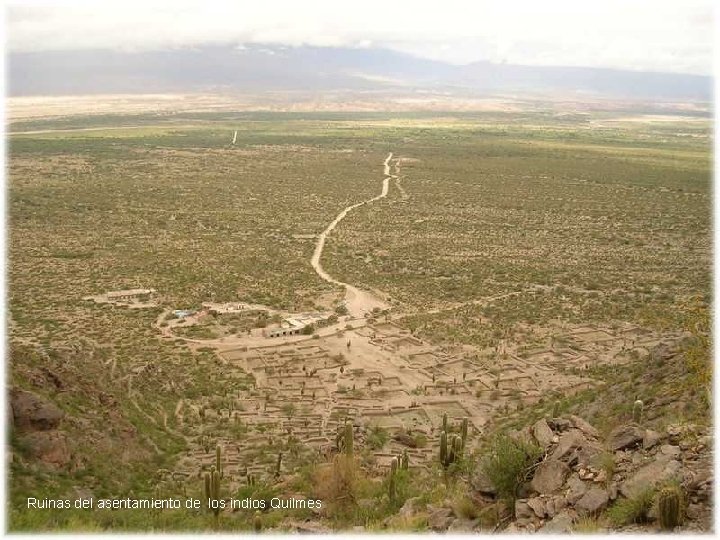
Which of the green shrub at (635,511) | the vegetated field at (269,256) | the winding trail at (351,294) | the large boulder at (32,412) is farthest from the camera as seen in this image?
the winding trail at (351,294)

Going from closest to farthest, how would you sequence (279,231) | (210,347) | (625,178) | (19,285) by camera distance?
(210,347) → (19,285) → (279,231) → (625,178)

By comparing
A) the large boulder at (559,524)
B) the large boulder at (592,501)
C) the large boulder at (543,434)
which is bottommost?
the large boulder at (543,434)

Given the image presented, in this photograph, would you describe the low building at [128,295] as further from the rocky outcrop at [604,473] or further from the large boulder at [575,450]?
the large boulder at [575,450]

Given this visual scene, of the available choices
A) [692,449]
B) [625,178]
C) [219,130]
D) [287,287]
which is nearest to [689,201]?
[625,178]

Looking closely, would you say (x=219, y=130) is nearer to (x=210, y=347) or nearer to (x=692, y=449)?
(x=210, y=347)

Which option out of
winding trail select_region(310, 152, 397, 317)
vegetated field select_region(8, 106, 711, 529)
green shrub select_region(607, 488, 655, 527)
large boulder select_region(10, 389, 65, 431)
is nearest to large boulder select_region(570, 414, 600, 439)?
green shrub select_region(607, 488, 655, 527)

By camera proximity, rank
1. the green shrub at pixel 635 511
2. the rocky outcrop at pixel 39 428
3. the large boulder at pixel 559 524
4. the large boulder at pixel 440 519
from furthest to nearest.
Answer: the rocky outcrop at pixel 39 428 < the large boulder at pixel 440 519 < the large boulder at pixel 559 524 < the green shrub at pixel 635 511

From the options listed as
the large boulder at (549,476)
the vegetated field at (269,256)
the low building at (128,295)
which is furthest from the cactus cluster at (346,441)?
the low building at (128,295)
